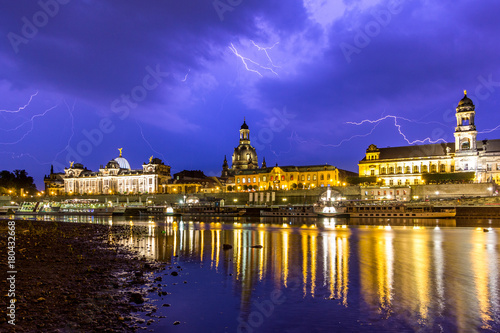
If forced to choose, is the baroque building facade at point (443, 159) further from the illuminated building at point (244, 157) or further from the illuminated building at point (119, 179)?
the illuminated building at point (119, 179)

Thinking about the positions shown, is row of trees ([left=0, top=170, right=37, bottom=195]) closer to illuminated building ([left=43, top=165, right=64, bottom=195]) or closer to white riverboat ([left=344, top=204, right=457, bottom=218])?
illuminated building ([left=43, top=165, right=64, bottom=195])

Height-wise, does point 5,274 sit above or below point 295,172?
below

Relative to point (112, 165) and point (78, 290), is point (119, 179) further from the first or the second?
point (78, 290)

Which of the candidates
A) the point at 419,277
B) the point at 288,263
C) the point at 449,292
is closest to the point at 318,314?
the point at 449,292

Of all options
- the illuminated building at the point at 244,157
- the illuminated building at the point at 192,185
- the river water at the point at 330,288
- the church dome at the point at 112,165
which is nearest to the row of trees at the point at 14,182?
the church dome at the point at 112,165

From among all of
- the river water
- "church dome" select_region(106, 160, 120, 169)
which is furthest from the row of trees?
the river water

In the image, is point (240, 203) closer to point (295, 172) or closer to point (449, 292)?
point (295, 172)

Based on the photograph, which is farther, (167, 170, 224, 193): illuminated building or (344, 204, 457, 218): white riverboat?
(167, 170, 224, 193): illuminated building

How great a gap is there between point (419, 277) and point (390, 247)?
38.3 feet

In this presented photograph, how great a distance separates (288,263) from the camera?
77.9 feet

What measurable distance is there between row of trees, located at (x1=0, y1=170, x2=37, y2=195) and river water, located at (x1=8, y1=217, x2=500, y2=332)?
15473 centimetres

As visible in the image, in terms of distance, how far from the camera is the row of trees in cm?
15900

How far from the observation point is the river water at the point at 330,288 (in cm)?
1273

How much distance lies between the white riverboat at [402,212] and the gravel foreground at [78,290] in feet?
194
